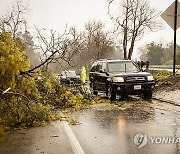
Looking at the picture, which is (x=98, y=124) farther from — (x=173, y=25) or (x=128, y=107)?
(x=173, y=25)

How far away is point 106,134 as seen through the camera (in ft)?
26.8

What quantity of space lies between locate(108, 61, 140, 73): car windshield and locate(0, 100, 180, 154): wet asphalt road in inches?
194

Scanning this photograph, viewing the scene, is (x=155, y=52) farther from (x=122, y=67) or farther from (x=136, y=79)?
(x=136, y=79)

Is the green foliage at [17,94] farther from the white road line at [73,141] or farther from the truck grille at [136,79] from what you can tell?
the truck grille at [136,79]

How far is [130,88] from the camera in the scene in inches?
609

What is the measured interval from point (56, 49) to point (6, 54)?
328 cm

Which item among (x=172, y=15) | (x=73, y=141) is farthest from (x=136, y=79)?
(x=73, y=141)

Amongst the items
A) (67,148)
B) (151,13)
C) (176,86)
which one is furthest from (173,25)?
(151,13)

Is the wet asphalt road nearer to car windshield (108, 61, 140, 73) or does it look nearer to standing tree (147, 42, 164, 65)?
car windshield (108, 61, 140, 73)

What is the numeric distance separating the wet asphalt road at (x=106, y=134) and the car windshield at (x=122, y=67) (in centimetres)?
493

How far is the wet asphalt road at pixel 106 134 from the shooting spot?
6.75 meters

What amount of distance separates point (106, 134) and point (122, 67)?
9108 mm

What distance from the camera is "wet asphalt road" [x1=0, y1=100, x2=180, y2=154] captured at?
266 inches

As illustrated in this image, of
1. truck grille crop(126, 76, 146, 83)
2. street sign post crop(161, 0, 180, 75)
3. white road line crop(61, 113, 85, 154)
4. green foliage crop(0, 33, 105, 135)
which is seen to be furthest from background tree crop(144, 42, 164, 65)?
white road line crop(61, 113, 85, 154)
